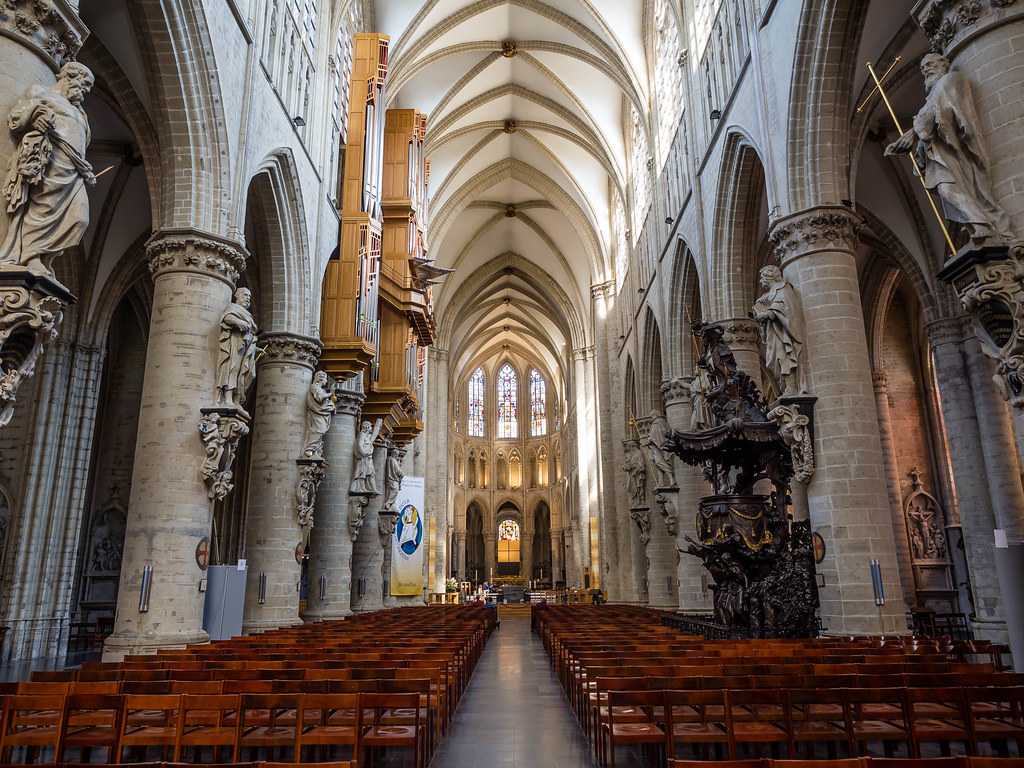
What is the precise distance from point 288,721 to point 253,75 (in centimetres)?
1029

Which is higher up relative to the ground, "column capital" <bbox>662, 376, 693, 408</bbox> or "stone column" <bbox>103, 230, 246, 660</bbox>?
"column capital" <bbox>662, 376, 693, 408</bbox>

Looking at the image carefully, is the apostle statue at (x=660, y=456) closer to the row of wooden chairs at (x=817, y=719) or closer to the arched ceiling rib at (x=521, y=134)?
the arched ceiling rib at (x=521, y=134)

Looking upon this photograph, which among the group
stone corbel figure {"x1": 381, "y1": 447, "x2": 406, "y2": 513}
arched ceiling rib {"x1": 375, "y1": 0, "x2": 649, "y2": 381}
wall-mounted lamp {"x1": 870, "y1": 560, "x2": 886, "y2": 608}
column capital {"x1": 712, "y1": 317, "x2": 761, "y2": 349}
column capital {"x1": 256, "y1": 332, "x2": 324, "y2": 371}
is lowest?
wall-mounted lamp {"x1": 870, "y1": 560, "x2": 886, "y2": 608}

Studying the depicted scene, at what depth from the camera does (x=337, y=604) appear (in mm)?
16625

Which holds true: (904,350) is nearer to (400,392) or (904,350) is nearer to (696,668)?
(400,392)

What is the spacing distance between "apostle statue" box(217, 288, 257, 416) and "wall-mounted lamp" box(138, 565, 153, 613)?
2266mm

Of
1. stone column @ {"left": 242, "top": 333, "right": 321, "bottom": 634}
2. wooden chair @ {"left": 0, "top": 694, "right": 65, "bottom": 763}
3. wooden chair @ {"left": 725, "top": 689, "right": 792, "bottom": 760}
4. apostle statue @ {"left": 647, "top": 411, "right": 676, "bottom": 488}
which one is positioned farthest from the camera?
apostle statue @ {"left": 647, "top": 411, "right": 676, "bottom": 488}

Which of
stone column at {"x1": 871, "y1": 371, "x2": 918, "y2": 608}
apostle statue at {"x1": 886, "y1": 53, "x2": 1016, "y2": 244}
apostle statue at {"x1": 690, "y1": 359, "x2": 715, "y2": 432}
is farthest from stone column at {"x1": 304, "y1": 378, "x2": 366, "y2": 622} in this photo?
stone column at {"x1": 871, "y1": 371, "x2": 918, "y2": 608}

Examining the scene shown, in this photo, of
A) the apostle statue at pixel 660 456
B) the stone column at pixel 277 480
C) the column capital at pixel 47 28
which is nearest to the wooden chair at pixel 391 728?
the column capital at pixel 47 28

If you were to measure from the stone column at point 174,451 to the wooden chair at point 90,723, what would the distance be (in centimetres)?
389

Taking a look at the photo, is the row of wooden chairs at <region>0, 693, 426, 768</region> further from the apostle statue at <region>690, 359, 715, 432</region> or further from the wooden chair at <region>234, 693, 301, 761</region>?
the apostle statue at <region>690, 359, 715, 432</region>

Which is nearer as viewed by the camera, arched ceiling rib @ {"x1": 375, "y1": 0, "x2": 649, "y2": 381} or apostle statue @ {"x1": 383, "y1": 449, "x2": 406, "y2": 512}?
apostle statue @ {"x1": 383, "y1": 449, "x2": 406, "y2": 512}

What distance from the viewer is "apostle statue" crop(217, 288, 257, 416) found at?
32.9ft

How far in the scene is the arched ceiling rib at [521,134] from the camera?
22938 mm
